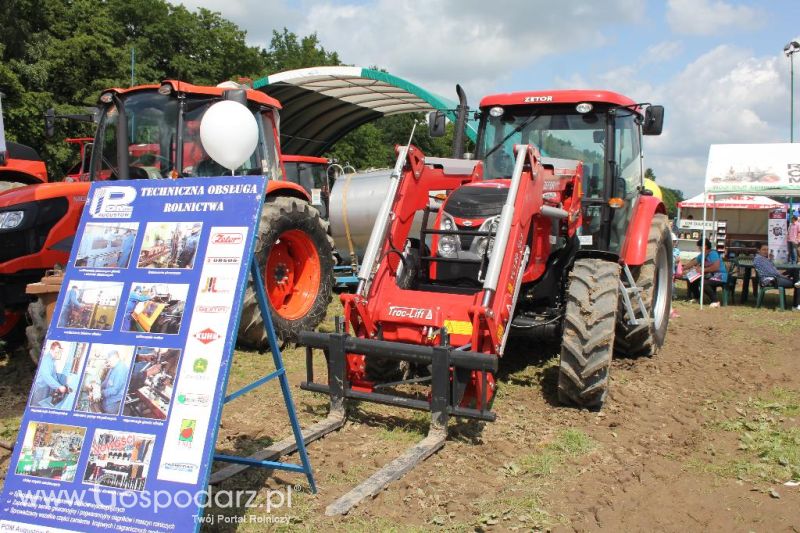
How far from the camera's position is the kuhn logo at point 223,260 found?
9.35 ft

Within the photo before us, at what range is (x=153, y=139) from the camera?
622 cm

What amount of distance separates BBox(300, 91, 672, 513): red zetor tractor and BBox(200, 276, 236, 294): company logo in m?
1.26

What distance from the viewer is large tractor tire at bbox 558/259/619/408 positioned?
15.5 feet

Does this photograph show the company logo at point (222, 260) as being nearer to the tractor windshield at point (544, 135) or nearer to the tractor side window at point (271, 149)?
the tractor windshield at point (544, 135)

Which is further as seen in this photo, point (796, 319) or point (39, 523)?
point (796, 319)

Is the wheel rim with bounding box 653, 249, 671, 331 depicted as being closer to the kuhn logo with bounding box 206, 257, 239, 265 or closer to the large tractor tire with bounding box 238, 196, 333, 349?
the large tractor tire with bounding box 238, 196, 333, 349

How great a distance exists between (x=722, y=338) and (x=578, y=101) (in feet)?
12.9

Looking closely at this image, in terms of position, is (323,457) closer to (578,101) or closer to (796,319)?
(578,101)

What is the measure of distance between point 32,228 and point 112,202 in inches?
114

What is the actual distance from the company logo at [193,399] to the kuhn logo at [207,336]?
212mm

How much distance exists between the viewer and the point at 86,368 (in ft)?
9.52

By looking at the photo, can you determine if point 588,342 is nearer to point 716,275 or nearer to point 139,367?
point 139,367

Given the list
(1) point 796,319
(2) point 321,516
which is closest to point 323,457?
(2) point 321,516

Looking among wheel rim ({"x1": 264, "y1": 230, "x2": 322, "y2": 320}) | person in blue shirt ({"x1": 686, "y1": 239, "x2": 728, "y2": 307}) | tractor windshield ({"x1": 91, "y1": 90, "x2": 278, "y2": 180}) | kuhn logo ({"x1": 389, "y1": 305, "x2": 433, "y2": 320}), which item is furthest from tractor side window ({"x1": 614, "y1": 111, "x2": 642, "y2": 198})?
person in blue shirt ({"x1": 686, "y1": 239, "x2": 728, "y2": 307})
